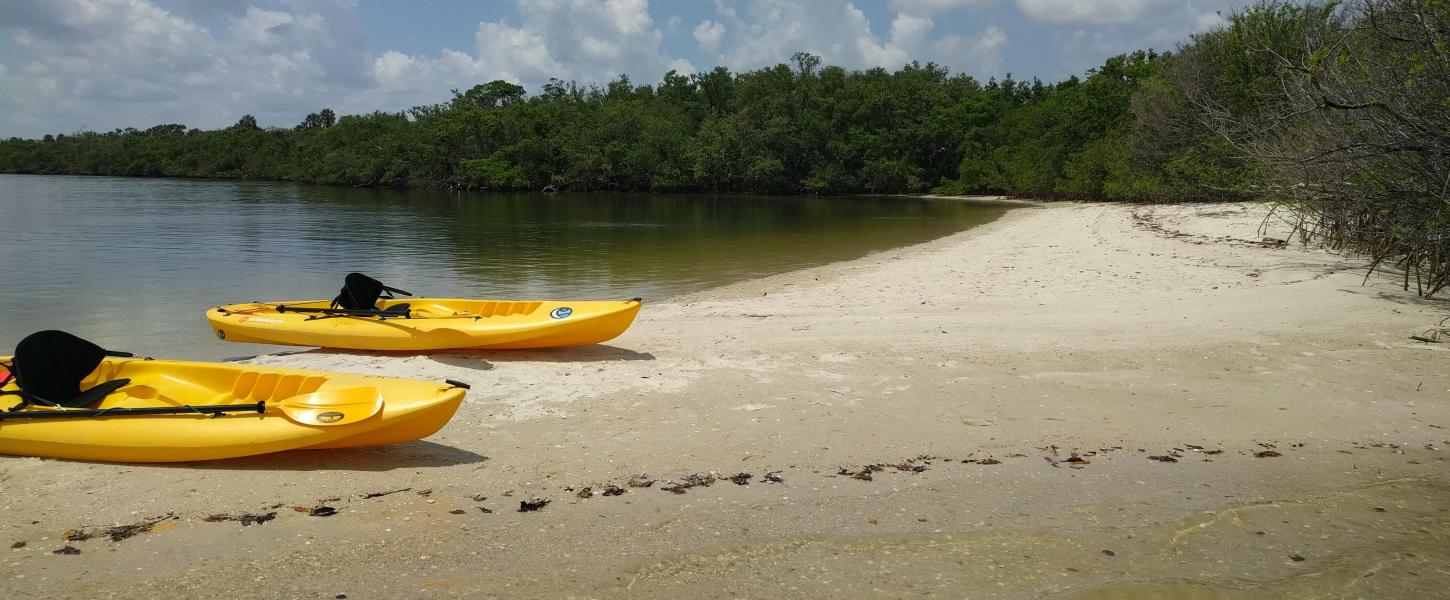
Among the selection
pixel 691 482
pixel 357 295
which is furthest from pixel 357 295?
pixel 691 482

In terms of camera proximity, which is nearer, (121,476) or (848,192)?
(121,476)

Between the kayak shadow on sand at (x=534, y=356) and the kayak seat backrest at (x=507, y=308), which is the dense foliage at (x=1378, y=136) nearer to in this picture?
the kayak shadow on sand at (x=534, y=356)

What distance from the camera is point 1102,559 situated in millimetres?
4230

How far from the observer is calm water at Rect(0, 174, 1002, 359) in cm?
1383

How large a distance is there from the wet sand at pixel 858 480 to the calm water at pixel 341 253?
241 inches

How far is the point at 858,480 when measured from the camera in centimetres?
531

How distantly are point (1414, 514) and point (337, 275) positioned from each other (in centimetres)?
1827

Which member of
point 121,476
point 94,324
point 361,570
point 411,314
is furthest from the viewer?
point 94,324

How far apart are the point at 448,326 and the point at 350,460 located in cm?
344

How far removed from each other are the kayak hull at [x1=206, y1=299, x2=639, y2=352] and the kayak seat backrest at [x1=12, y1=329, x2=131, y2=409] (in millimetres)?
3058

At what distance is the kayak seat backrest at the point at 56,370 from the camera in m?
5.79

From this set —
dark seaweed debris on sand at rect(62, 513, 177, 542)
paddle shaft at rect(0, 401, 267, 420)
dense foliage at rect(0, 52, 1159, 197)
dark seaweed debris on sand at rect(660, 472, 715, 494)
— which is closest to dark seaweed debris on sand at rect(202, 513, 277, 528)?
dark seaweed debris on sand at rect(62, 513, 177, 542)

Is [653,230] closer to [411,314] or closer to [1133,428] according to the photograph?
[411,314]

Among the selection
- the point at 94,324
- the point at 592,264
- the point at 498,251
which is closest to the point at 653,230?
the point at 498,251
